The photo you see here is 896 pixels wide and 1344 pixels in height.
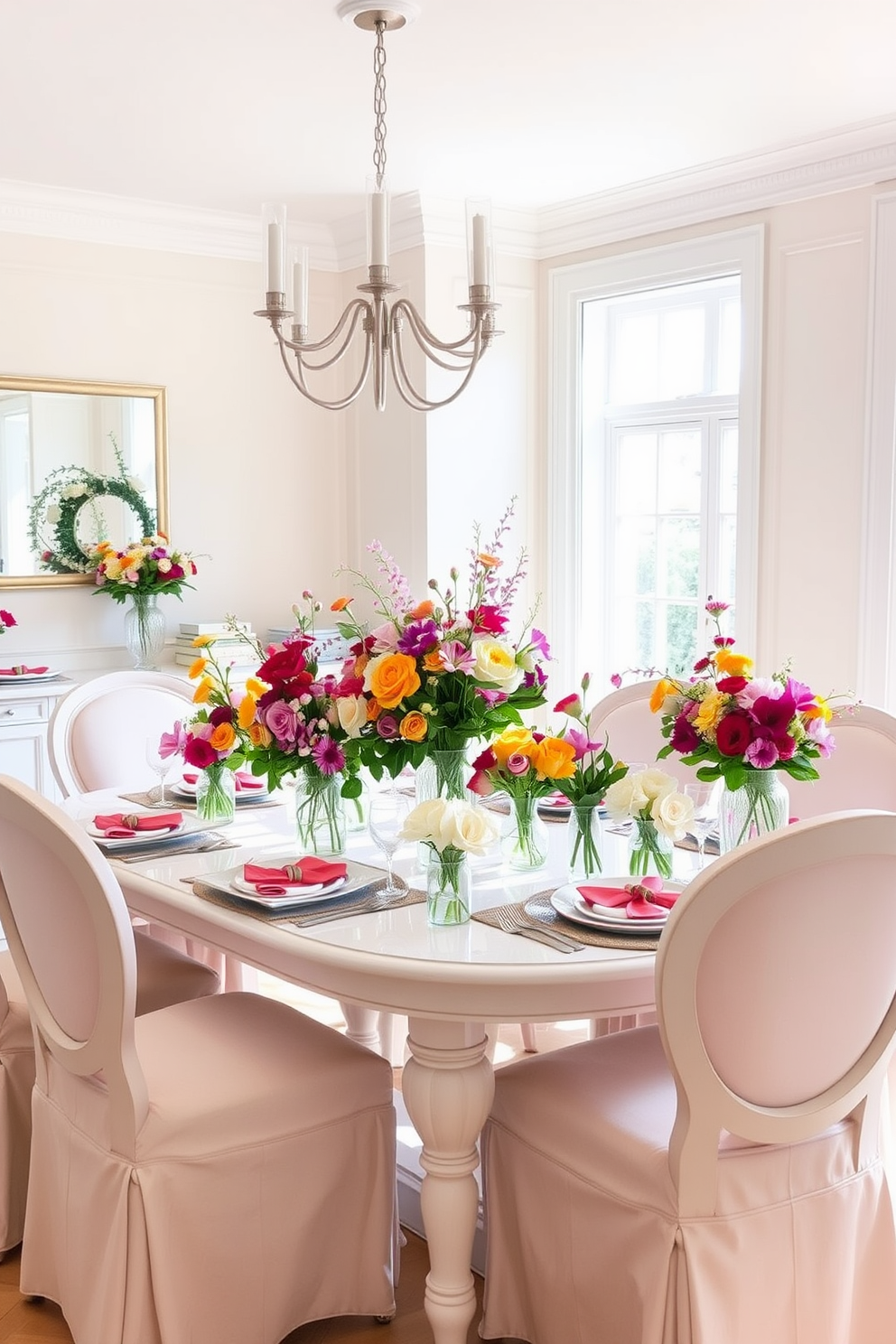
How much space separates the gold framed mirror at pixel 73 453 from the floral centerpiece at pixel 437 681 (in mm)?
2693

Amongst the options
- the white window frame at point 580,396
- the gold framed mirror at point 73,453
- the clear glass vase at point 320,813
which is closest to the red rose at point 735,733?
the clear glass vase at point 320,813

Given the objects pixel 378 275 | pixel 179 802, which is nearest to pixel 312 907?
pixel 179 802

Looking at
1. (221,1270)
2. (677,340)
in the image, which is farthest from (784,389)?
(221,1270)

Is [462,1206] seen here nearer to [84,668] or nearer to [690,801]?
[690,801]

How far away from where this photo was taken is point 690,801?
211 cm

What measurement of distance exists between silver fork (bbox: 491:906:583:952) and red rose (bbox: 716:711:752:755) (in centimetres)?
42

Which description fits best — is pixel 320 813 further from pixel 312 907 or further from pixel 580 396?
pixel 580 396

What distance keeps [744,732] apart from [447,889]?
0.54 metres

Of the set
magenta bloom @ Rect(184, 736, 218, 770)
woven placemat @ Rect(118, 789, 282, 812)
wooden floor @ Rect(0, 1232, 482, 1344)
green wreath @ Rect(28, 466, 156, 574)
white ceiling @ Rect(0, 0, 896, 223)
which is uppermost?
white ceiling @ Rect(0, 0, 896, 223)

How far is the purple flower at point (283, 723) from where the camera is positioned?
228cm

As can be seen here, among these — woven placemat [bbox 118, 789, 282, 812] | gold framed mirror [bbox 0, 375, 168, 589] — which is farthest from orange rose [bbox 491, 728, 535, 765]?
gold framed mirror [bbox 0, 375, 168, 589]

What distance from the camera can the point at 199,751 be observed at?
253cm

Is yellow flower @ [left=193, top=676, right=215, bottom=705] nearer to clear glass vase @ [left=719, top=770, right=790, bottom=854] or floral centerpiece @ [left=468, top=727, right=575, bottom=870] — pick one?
floral centerpiece @ [left=468, top=727, right=575, bottom=870]

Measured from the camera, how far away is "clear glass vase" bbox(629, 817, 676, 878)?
2176mm
